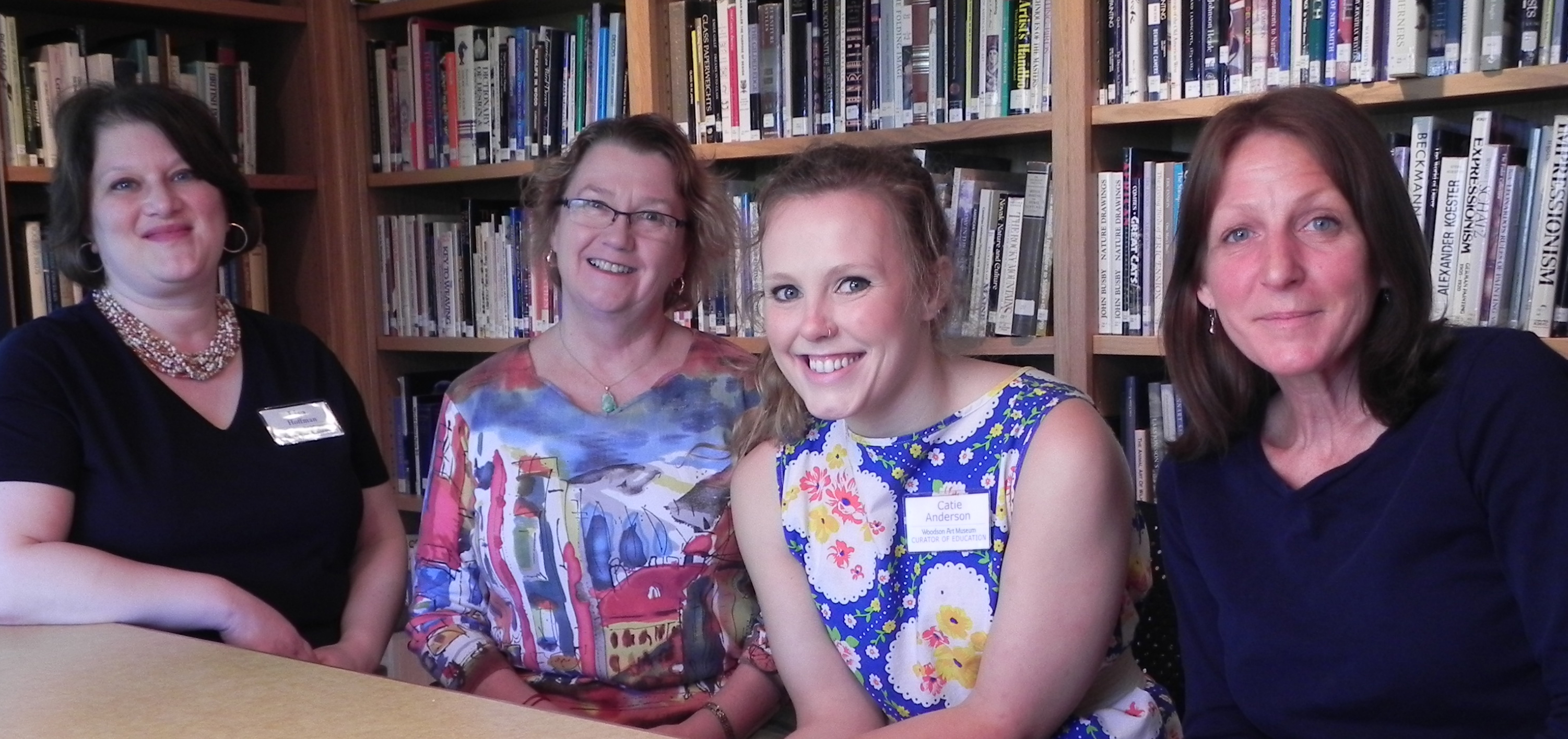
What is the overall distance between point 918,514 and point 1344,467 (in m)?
0.46

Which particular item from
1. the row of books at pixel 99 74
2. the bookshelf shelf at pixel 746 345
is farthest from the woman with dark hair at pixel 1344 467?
the row of books at pixel 99 74

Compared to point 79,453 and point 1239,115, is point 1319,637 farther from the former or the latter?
point 79,453

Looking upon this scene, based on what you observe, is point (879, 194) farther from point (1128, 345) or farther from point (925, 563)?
point (1128, 345)

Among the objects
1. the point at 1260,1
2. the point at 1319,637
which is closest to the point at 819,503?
the point at 1319,637

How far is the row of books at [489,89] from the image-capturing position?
3191 millimetres

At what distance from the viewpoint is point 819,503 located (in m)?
1.66

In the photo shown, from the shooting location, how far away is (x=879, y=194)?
1.60 m

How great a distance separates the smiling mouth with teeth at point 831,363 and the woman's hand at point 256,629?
30.2 inches

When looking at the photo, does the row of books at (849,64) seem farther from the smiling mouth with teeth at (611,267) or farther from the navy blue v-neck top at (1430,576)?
the navy blue v-neck top at (1430,576)

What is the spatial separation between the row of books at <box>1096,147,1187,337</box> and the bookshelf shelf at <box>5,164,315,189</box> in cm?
181

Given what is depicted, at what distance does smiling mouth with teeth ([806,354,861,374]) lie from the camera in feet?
5.07

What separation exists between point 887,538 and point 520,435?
0.63 m

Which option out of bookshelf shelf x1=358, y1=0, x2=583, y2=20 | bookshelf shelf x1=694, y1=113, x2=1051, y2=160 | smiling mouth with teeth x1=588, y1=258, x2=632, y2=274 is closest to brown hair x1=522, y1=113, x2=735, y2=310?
smiling mouth with teeth x1=588, y1=258, x2=632, y2=274

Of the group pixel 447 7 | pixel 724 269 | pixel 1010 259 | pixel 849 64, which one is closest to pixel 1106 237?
pixel 1010 259
